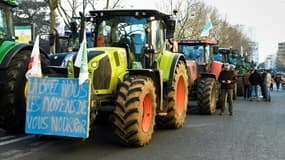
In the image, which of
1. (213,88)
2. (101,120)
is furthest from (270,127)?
(101,120)

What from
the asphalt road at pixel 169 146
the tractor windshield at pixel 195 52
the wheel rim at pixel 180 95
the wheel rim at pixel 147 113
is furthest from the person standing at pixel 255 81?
the wheel rim at pixel 147 113

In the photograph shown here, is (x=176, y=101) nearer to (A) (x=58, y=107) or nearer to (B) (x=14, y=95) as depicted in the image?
(B) (x=14, y=95)

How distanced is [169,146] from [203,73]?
275 inches

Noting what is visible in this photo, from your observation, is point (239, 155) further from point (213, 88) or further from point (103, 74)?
point (213, 88)

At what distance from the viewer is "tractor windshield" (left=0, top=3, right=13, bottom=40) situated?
8852 mm

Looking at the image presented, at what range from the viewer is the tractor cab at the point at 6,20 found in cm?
886

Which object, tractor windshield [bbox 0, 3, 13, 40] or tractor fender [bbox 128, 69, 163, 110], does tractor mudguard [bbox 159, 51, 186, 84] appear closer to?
tractor fender [bbox 128, 69, 163, 110]

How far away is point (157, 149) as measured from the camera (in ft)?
25.7

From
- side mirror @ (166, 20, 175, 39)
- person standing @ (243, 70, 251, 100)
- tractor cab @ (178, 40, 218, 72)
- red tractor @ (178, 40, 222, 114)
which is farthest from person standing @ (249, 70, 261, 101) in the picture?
side mirror @ (166, 20, 175, 39)

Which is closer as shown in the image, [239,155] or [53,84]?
[53,84]

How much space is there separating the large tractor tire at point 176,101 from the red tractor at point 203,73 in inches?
101

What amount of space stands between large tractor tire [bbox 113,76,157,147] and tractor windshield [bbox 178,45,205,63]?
27.4 feet

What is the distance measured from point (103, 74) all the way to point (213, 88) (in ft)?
23.3

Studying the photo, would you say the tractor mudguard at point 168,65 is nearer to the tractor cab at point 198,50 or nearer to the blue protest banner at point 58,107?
the blue protest banner at point 58,107
